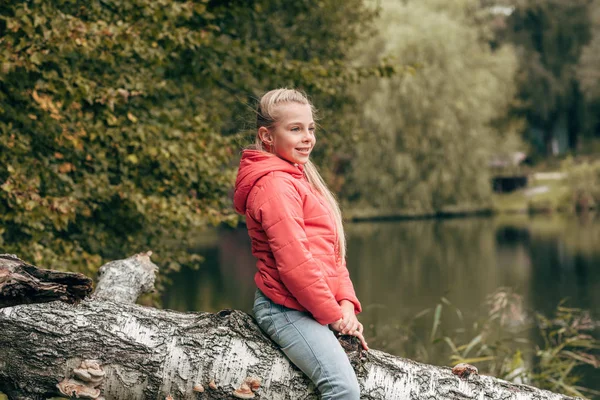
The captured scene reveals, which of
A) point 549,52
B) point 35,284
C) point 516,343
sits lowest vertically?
point 516,343

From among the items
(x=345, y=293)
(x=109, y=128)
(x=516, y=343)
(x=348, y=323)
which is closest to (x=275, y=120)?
(x=345, y=293)

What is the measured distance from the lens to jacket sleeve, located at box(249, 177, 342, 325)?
2688mm

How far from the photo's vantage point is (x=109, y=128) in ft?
20.2

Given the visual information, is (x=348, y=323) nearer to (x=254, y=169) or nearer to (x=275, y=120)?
(x=254, y=169)

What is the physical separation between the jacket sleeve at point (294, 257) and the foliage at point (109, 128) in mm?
2922

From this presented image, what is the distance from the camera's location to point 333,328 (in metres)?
2.78

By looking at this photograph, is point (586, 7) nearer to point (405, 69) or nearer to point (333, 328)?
point (405, 69)

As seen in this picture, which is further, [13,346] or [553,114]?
[553,114]

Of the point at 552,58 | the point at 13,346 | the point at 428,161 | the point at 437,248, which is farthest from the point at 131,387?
the point at 552,58

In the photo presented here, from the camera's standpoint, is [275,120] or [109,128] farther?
[109,128]

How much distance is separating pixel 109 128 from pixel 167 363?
3.71 m

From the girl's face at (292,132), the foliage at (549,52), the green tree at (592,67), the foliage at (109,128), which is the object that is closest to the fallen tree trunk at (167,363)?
the girl's face at (292,132)

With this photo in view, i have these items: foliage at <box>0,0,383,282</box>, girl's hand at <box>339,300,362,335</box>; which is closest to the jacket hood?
girl's hand at <box>339,300,362,335</box>

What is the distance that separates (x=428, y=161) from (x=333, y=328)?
23703 mm
